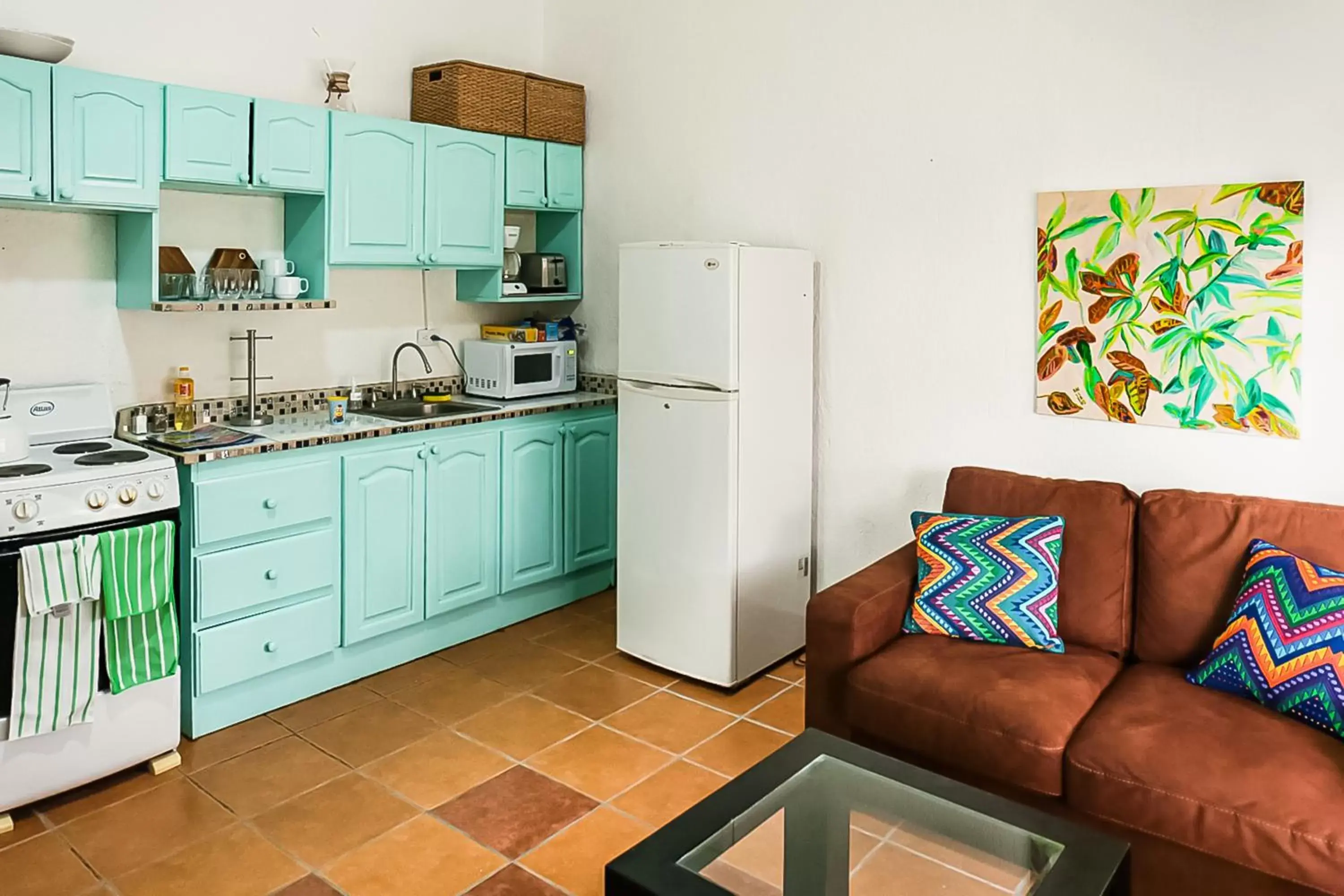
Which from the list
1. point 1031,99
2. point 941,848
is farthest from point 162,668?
point 1031,99

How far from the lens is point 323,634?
3.59 meters

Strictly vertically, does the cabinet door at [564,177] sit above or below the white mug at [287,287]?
above

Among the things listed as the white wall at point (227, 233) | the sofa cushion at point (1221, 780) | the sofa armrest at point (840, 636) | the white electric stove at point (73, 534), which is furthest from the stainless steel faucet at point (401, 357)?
the sofa cushion at point (1221, 780)

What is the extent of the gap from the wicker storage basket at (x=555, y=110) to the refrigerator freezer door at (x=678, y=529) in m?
1.35

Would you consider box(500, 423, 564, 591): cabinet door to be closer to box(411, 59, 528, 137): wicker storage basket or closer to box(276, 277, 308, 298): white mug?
box(276, 277, 308, 298): white mug

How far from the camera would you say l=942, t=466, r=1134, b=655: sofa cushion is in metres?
2.96

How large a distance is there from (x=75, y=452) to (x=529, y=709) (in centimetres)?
162

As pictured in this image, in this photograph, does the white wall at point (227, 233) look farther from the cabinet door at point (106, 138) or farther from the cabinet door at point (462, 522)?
the cabinet door at point (462, 522)

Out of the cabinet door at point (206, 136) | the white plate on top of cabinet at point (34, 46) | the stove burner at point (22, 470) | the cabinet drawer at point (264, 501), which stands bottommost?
the cabinet drawer at point (264, 501)


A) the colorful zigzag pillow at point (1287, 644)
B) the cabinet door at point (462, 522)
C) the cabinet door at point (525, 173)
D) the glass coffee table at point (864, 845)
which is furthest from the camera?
the cabinet door at point (525, 173)

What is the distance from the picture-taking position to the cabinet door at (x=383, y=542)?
3.65 metres

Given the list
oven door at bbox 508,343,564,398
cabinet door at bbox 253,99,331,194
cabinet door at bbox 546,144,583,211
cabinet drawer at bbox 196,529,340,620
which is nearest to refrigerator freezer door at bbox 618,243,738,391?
oven door at bbox 508,343,564,398

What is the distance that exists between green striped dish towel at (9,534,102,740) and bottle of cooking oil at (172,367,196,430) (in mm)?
824

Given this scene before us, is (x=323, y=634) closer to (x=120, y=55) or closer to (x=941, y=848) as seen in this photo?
(x=120, y=55)
